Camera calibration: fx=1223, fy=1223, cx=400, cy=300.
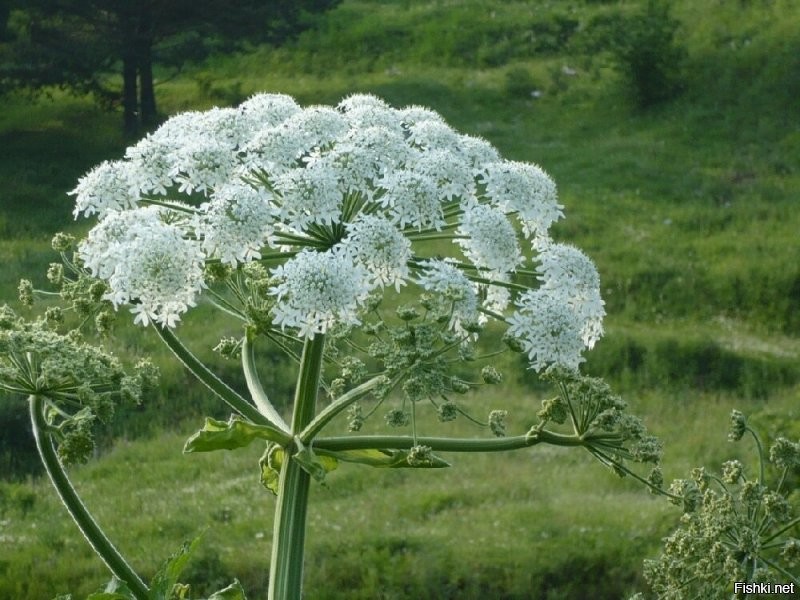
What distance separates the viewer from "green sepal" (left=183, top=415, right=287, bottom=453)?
4.20m

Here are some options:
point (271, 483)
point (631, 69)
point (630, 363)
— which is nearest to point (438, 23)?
point (631, 69)

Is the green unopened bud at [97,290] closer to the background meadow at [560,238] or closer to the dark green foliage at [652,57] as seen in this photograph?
the background meadow at [560,238]

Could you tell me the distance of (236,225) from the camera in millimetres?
4082

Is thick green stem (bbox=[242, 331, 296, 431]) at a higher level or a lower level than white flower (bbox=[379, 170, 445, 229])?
lower

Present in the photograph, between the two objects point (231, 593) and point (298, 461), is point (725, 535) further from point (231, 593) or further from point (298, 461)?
point (231, 593)

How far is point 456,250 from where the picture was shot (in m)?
18.8

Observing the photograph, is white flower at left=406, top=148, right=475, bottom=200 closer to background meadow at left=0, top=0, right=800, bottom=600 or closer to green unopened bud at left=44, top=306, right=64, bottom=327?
green unopened bud at left=44, top=306, right=64, bottom=327

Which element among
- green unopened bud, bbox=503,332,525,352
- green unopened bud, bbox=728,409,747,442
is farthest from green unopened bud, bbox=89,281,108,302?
green unopened bud, bbox=728,409,747,442

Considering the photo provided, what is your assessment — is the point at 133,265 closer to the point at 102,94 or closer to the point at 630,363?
the point at 630,363

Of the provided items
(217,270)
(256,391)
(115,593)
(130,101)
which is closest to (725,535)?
(256,391)

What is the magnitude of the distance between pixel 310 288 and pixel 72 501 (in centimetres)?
113

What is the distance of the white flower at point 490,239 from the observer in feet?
14.2

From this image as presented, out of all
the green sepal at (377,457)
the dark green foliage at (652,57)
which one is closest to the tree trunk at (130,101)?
the dark green foliage at (652,57)

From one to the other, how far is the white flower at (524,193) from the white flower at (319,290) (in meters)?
0.78
